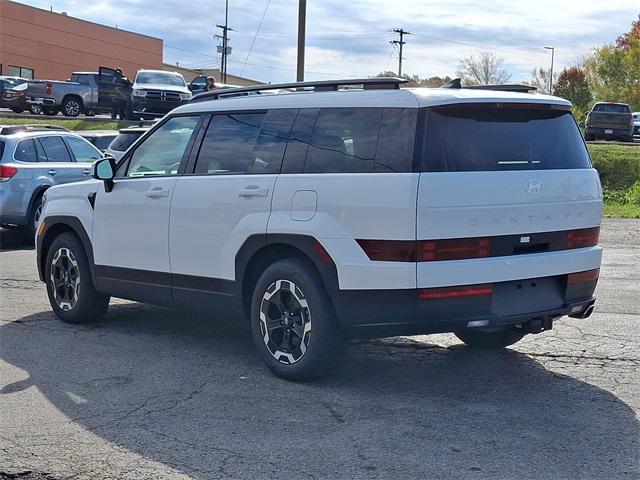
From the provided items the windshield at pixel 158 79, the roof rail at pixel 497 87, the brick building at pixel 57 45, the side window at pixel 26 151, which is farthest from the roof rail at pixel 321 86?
the brick building at pixel 57 45

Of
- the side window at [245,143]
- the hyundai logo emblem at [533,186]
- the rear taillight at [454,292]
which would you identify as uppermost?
the side window at [245,143]

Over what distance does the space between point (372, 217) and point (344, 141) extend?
0.68m

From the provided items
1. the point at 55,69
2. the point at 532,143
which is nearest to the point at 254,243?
the point at 532,143

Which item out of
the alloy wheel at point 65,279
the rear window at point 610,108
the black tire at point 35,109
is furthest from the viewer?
the rear window at point 610,108

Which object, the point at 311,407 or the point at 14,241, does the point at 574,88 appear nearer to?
the point at 14,241

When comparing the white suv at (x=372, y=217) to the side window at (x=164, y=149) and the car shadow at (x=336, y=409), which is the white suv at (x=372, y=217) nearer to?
the side window at (x=164, y=149)

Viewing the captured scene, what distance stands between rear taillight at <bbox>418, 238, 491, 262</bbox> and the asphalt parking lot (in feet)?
3.15

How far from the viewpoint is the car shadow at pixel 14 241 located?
13477 millimetres

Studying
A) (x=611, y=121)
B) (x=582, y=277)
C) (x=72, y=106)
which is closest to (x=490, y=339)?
(x=582, y=277)

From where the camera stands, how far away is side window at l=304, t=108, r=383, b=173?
5.81 meters

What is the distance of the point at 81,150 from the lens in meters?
14.7

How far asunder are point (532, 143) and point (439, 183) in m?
0.91

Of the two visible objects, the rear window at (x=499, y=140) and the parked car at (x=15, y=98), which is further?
the parked car at (x=15, y=98)

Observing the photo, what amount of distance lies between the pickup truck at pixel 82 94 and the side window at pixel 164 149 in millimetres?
28426
